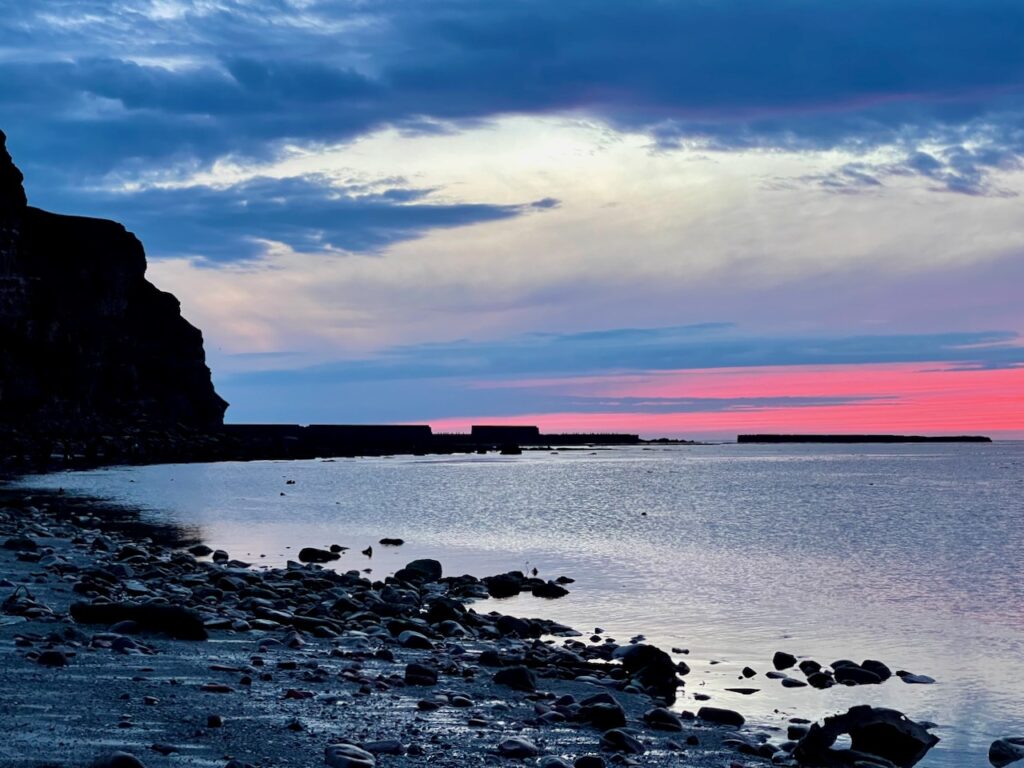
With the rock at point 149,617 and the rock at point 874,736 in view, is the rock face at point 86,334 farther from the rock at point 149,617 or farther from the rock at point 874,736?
the rock at point 874,736

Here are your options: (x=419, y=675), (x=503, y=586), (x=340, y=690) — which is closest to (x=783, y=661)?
→ (x=419, y=675)

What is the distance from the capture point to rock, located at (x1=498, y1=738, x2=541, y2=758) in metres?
9.38

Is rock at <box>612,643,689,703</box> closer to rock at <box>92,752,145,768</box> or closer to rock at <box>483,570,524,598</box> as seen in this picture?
rock at <box>92,752,145,768</box>

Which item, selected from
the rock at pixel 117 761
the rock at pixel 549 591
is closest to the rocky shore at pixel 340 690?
the rock at pixel 117 761

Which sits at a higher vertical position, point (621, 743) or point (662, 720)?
point (621, 743)

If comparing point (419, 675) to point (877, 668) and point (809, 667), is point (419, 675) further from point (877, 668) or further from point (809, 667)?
point (877, 668)

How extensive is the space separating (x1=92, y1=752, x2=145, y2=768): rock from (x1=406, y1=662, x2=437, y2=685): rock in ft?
17.5

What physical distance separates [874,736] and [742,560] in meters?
21.6

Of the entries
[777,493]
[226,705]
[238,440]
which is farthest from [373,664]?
[238,440]

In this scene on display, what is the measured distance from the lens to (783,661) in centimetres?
1586

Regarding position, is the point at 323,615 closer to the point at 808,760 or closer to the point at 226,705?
the point at 226,705

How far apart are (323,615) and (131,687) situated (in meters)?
7.42

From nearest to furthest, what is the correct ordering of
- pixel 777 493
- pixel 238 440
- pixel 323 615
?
pixel 323 615 → pixel 777 493 → pixel 238 440

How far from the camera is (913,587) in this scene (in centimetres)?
2666
